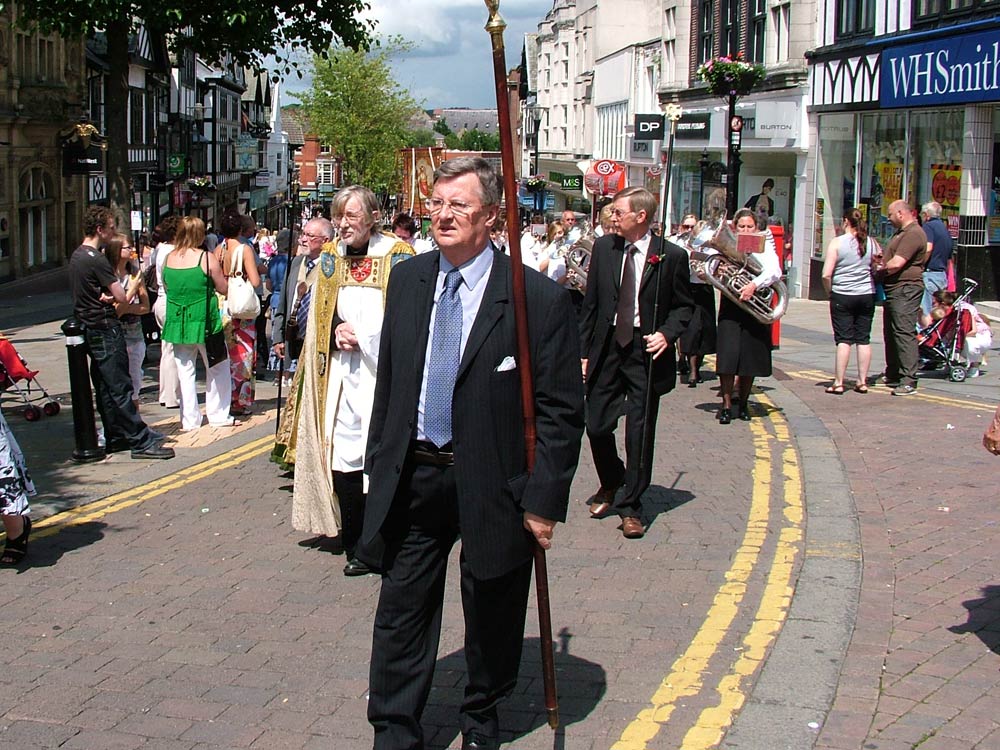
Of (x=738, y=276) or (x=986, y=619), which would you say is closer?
(x=986, y=619)

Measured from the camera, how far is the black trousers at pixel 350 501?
21.1 feet

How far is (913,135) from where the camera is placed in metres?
22.0

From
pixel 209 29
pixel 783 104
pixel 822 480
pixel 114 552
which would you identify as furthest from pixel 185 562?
pixel 783 104

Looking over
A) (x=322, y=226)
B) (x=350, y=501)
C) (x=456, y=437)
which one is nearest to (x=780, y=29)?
(x=322, y=226)

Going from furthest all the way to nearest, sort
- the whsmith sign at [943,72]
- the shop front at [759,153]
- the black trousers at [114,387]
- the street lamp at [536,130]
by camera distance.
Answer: the street lamp at [536,130] < the shop front at [759,153] < the whsmith sign at [943,72] < the black trousers at [114,387]

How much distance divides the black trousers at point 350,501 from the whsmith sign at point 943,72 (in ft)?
51.4

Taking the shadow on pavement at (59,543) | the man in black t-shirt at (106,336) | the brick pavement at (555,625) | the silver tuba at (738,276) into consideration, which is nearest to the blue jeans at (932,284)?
the silver tuba at (738,276)

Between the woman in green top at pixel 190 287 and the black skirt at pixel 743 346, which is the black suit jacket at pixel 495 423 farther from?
the black skirt at pixel 743 346

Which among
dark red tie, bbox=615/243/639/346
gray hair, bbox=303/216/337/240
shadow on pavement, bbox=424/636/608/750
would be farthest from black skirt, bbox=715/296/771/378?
shadow on pavement, bbox=424/636/608/750

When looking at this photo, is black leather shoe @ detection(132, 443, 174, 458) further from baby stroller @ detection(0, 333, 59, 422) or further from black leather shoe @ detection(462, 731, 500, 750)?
black leather shoe @ detection(462, 731, 500, 750)

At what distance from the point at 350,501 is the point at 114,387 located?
3.76 metres

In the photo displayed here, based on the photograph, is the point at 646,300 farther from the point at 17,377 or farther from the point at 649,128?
the point at 649,128

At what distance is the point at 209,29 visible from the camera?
18.1m

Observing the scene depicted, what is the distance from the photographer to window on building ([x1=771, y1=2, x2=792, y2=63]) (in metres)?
28.2
